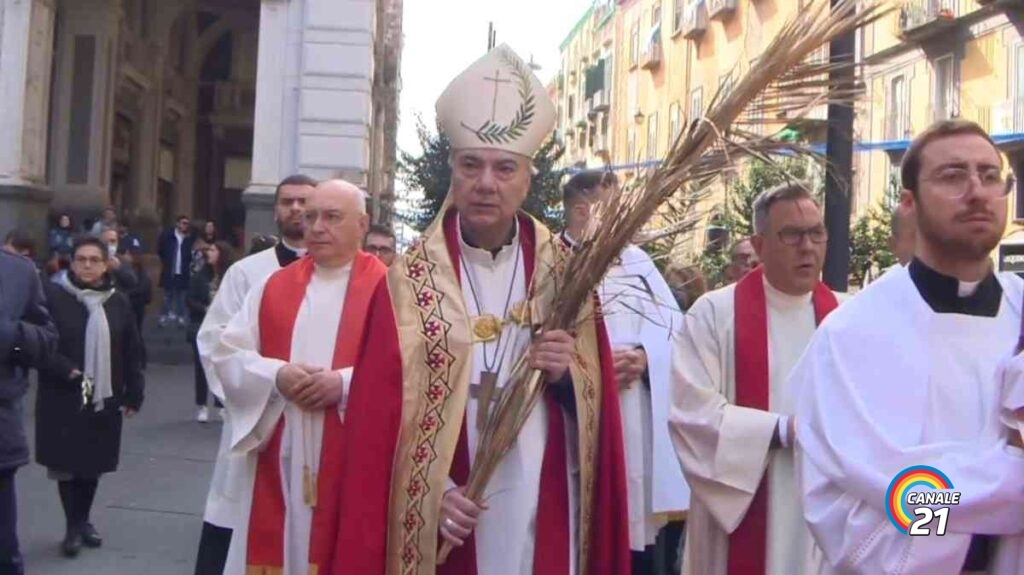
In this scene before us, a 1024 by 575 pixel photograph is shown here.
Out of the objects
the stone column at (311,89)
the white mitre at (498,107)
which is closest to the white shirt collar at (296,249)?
the white mitre at (498,107)

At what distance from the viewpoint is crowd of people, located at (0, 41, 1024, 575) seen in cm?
258

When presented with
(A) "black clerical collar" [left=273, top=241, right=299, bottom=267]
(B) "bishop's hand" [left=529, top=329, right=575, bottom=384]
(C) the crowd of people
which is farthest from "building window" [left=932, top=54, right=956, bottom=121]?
(B) "bishop's hand" [left=529, top=329, right=575, bottom=384]

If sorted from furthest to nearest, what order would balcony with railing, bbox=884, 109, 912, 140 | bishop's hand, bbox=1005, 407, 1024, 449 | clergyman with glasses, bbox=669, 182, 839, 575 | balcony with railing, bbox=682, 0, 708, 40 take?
1. balcony with railing, bbox=682, 0, 708, 40
2. balcony with railing, bbox=884, 109, 912, 140
3. clergyman with glasses, bbox=669, 182, 839, 575
4. bishop's hand, bbox=1005, 407, 1024, 449

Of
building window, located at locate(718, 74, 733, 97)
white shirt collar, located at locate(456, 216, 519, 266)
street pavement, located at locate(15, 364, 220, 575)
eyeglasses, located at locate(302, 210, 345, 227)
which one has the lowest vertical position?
street pavement, located at locate(15, 364, 220, 575)

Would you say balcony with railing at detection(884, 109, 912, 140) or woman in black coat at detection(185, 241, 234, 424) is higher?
balcony with railing at detection(884, 109, 912, 140)

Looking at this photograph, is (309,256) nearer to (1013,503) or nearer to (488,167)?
(488,167)

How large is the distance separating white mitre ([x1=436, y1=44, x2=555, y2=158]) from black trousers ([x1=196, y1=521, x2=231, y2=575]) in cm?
252

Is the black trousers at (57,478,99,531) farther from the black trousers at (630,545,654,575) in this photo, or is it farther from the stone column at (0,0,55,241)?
the stone column at (0,0,55,241)

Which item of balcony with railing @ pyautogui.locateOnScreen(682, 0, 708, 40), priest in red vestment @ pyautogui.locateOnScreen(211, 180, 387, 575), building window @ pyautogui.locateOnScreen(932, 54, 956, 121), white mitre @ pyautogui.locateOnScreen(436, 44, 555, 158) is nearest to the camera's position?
white mitre @ pyautogui.locateOnScreen(436, 44, 555, 158)

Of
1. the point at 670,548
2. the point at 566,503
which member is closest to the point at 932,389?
the point at 566,503

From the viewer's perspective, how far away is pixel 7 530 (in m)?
5.63

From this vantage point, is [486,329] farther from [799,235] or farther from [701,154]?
[799,235]

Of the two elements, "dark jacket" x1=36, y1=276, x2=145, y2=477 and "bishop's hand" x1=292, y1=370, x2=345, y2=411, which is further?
"dark jacket" x1=36, y1=276, x2=145, y2=477

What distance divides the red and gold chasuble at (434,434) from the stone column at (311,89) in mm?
15530
